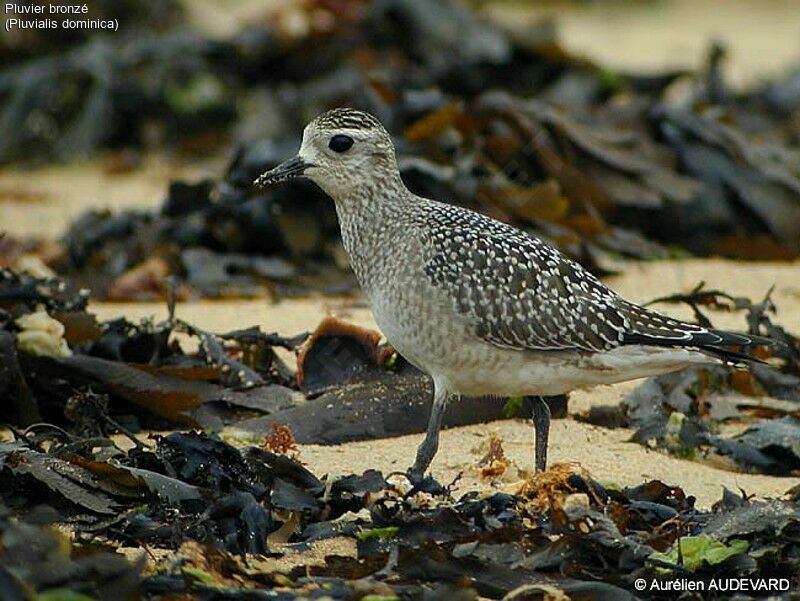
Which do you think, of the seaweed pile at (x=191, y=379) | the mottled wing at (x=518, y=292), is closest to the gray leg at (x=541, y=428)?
the mottled wing at (x=518, y=292)

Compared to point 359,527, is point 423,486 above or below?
above

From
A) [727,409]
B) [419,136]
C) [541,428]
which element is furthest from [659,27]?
[541,428]

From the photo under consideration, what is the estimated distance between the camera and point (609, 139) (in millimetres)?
9523

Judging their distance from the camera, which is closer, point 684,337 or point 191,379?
point 684,337

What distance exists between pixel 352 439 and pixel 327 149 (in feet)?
3.83

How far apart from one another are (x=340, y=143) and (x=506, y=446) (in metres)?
1.40

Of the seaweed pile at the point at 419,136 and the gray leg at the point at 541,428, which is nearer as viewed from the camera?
the gray leg at the point at 541,428

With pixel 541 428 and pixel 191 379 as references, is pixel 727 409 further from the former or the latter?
pixel 191 379

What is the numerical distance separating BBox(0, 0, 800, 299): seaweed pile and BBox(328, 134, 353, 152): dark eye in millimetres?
2405

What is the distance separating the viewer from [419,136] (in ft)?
29.3

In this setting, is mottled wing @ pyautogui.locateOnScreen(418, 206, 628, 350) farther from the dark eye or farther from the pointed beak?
the pointed beak

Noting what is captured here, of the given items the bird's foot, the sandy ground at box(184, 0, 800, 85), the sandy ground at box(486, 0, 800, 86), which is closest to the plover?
the bird's foot

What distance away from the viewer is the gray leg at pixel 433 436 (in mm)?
5391

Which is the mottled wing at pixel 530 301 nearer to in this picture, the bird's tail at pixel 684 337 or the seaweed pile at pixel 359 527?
the bird's tail at pixel 684 337
